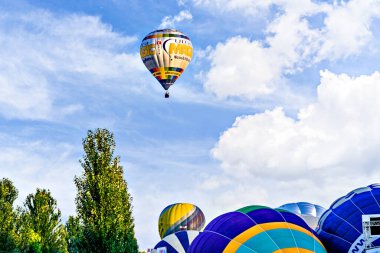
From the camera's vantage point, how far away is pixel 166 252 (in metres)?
50.3

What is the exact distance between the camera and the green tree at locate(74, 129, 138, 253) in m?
48.5

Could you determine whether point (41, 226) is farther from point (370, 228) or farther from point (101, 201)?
point (370, 228)

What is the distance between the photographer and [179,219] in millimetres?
71938

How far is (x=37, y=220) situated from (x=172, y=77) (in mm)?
20189

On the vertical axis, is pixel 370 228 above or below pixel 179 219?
below

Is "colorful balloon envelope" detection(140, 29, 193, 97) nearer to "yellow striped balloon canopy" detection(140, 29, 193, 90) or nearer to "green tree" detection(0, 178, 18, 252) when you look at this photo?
"yellow striped balloon canopy" detection(140, 29, 193, 90)

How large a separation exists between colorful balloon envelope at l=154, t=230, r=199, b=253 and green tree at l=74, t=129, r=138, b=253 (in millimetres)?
Result: 2738

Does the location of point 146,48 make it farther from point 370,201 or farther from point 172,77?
point 370,201

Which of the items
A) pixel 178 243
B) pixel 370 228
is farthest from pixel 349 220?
pixel 178 243

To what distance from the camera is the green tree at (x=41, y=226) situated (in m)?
64.1

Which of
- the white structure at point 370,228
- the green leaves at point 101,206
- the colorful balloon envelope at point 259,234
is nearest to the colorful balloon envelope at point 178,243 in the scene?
the green leaves at point 101,206

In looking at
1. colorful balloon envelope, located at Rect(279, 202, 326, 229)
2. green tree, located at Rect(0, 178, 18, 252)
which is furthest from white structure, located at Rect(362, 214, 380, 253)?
green tree, located at Rect(0, 178, 18, 252)

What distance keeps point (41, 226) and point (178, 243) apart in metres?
21.3

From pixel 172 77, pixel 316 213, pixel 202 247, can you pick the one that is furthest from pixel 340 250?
pixel 172 77
